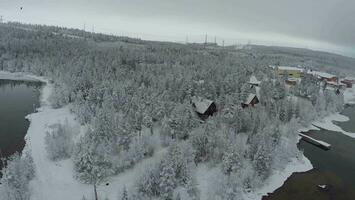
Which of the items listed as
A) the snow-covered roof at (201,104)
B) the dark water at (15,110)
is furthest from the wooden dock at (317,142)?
the dark water at (15,110)

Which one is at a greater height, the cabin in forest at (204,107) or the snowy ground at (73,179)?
the cabin in forest at (204,107)

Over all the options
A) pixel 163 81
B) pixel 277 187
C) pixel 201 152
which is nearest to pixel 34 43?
pixel 163 81

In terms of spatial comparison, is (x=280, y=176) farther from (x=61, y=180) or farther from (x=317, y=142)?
(x=61, y=180)

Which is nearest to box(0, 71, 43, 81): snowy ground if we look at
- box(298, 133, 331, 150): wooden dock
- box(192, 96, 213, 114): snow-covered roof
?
box(192, 96, 213, 114): snow-covered roof

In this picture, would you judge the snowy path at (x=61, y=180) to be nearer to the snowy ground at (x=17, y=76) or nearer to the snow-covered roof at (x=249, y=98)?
the snow-covered roof at (x=249, y=98)

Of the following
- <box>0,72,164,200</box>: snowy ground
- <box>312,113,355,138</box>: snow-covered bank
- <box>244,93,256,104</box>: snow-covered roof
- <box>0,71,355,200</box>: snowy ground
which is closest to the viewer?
<box>0,72,164,200</box>: snowy ground

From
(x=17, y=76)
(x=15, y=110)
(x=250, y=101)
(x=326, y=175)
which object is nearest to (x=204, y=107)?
(x=250, y=101)

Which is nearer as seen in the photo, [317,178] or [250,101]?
[317,178]

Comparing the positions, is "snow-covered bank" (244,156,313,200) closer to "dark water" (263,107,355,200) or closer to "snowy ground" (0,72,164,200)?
"dark water" (263,107,355,200)
